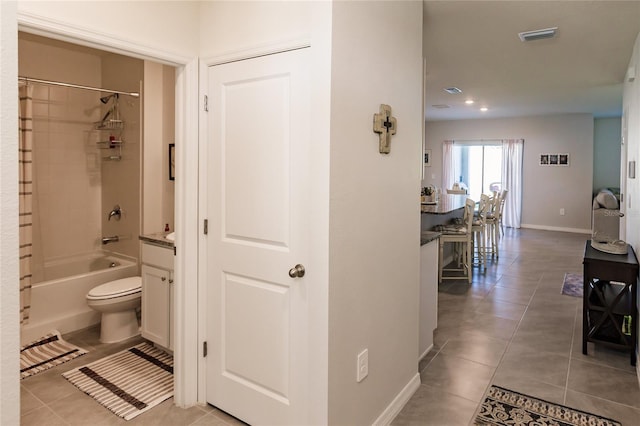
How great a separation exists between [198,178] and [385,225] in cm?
110

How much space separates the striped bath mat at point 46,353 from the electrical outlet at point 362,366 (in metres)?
2.31

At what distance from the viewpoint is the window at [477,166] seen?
10.2 m

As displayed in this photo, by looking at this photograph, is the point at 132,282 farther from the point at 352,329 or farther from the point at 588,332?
the point at 588,332

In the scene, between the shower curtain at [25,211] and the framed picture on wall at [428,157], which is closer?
the shower curtain at [25,211]

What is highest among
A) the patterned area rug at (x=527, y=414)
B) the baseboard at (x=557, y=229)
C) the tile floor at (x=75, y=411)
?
the baseboard at (x=557, y=229)

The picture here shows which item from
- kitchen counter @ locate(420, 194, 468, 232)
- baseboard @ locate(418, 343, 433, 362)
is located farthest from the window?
baseboard @ locate(418, 343, 433, 362)

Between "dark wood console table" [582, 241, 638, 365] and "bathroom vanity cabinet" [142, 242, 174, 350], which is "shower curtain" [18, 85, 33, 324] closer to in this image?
"bathroom vanity cabinet" [142, 242, 174, 350]

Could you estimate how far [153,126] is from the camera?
3717mm

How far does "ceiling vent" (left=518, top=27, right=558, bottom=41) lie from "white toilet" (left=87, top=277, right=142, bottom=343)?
391 cm

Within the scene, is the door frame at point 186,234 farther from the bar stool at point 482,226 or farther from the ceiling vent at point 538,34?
the bar stool at point 482,226

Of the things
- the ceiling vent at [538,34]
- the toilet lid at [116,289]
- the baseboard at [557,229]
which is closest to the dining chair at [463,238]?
the ceiling vent at [538,34]

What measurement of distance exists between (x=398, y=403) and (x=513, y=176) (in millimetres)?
8454

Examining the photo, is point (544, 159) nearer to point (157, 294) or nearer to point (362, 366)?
point (362, 366)

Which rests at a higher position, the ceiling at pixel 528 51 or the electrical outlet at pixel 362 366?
the ceiling at pixel 528 51
